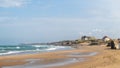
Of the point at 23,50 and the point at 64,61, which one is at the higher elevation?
the point at 23,50

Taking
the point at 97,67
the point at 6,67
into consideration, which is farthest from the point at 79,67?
the point at 6,67

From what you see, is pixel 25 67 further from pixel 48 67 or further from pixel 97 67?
pixel 97 67

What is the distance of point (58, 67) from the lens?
22359mm

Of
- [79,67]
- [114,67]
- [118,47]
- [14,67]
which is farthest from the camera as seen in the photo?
[118,47]

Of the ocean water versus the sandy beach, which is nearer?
the sandy beach

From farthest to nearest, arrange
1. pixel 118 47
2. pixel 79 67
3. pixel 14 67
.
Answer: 1. pixel 118 47
2. pixel 14 67
3. pixel 79 67

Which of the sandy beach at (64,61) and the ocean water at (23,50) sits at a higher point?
the ocean water at (23,50)

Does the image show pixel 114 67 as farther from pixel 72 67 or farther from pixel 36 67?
pixel 36 67

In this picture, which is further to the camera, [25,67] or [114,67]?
[25,67]

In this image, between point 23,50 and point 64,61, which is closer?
point 64,61

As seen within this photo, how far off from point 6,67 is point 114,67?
9.83 meters

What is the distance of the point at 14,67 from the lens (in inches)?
920

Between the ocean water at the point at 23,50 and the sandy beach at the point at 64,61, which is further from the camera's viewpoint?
the ocean water at the point at 23,50

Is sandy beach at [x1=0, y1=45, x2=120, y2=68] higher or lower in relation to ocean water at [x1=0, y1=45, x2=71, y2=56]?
lower
